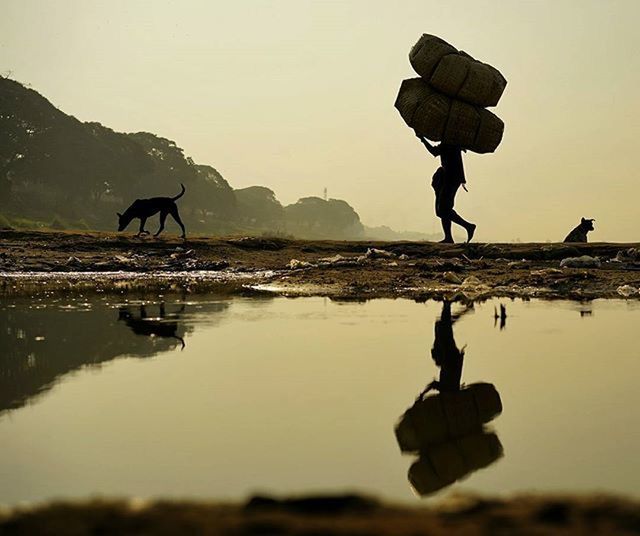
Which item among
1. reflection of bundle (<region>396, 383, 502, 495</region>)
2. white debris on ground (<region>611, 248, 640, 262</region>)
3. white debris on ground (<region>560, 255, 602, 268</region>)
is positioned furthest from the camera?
white debris on ground (<region>611, 248, 640, 262</region>)

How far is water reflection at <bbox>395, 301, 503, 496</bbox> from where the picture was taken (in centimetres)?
337

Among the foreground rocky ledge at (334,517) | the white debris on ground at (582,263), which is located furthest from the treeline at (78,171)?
the foreground rocky ledge at (334,517)

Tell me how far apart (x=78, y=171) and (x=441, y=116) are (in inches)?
2511

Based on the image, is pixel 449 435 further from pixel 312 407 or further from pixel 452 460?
pixel 312 407

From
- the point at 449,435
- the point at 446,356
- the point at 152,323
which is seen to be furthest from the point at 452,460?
the point at 152,323

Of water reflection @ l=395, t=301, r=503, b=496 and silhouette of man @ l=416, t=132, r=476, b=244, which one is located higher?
silhouette of man @ l=416, t=132, r=476, b=244

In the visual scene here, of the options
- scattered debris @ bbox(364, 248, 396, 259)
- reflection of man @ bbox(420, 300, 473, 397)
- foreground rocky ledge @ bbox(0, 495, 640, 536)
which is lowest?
reflection of man @ bbox(420, 300, 473, 397)

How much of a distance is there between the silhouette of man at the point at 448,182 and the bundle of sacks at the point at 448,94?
0.29 meters

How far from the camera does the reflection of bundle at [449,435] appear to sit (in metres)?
3.35

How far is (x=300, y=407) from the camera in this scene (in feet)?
15.2

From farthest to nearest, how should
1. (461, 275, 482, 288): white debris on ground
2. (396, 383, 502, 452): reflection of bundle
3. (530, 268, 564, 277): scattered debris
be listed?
1. (530, 268, 564, 277): scattered debris
2. (461, 275, 482, 288): white debris on ground
3. (396, 383, 502, 452): reflection of bundle

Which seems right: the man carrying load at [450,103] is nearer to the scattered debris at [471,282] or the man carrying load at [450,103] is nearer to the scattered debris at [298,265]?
the scattered debris at [298,265]

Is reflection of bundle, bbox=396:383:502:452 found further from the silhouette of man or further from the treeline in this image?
the treeline

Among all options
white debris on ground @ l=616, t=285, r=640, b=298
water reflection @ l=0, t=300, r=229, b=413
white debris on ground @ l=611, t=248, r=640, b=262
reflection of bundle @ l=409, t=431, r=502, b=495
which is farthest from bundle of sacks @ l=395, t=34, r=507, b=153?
reflection of bundle @ l=409, t=431, r=502, b=495
